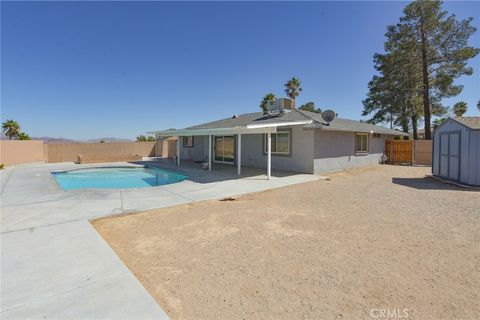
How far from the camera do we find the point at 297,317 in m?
2.54

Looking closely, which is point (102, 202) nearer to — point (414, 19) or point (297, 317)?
point (297, 317)

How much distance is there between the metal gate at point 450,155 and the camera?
10.9 meters

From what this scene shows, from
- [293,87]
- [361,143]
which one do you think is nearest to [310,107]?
[293,87]

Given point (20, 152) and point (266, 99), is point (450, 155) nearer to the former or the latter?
point (266, 99)

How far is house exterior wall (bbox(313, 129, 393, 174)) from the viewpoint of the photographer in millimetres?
13698

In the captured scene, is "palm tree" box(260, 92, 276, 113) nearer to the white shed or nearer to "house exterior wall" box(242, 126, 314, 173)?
"house exterior wall" box(242, 126, 314, 173)

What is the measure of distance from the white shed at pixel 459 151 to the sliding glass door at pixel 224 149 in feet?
39.5

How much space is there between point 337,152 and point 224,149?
815 centimetres

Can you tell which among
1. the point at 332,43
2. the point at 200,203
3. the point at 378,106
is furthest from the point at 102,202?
the point at 378,106

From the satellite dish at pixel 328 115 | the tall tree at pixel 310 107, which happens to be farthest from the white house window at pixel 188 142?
the tall tree at pixel 310 107

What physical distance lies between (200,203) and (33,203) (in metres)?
4.77

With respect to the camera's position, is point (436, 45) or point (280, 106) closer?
point (280, 106)

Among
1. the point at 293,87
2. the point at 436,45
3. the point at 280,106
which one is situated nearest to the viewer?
the point at 280,106

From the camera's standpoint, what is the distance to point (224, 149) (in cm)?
1870
